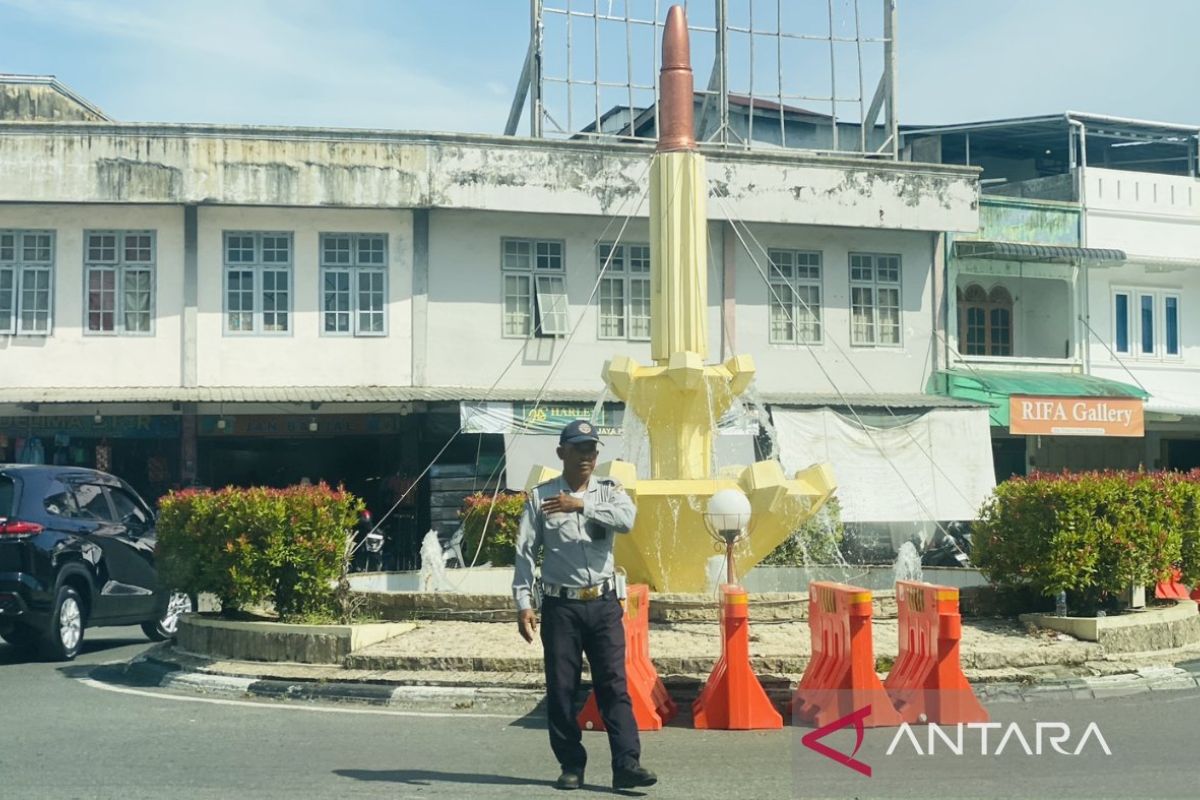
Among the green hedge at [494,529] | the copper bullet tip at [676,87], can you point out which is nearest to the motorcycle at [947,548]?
the green hedge at [494,529]

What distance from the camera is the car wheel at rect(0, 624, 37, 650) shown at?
539 inches

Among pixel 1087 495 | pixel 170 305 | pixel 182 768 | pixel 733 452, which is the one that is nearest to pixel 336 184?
pixel 170 305

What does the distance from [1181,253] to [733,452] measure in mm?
10972

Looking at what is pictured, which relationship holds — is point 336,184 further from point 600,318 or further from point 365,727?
point 365,727

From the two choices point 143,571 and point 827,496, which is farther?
point 143,571

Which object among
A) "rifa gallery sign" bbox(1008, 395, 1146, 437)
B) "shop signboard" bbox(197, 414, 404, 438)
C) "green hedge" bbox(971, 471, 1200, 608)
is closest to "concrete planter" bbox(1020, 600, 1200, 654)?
"green hedge" bbox(971, 471, 1200, 608)

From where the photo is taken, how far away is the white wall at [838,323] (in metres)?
27.8

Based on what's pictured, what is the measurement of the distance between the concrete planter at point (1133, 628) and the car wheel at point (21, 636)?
8712 millimetres

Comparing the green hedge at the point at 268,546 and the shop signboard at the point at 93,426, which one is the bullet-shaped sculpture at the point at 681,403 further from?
the shop signboard at the point at 93,426

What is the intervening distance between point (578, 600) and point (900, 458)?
790 inches

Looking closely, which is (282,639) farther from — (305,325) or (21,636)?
(305,325)

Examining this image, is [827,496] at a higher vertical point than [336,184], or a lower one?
lower

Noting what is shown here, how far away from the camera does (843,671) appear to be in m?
9.32

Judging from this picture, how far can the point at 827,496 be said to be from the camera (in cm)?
1380
